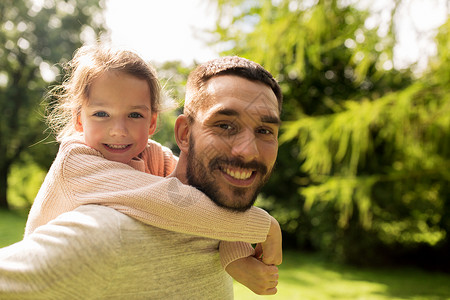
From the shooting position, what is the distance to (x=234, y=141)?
2.63 feet

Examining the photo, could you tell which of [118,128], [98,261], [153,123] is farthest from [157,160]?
[98,261]

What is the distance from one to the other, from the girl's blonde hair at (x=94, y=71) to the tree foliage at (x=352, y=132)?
1.18ft

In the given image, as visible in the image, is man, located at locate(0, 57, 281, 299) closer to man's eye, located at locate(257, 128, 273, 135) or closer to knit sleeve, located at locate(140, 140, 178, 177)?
man's eye, located at locate(257, 128, 273, 135)

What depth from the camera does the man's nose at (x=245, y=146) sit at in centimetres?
79

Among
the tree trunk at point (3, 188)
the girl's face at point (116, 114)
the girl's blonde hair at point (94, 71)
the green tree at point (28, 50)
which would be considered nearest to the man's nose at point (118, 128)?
the girl's face at point (116, 114)

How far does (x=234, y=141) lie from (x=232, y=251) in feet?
1.05

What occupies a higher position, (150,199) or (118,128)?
(118,128)

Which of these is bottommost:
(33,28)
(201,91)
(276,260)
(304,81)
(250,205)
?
(276,260)

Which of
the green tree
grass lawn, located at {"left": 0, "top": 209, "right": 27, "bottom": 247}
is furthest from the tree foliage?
the green tree

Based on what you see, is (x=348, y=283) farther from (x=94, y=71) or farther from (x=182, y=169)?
(x=94, y=71)

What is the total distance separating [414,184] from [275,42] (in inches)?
145

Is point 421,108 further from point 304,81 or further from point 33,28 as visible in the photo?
point 33,28

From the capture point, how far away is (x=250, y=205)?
0.85 metres

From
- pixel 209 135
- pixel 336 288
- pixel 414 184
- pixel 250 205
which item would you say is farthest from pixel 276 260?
pixel 336 288
